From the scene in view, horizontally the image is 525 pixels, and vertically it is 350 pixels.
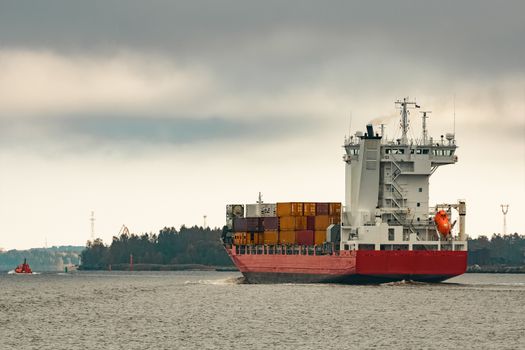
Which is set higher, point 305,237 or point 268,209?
point 268,209

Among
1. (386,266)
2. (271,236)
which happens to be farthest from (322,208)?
(386,266)

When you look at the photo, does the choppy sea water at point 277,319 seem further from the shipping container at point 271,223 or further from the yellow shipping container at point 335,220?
the shipping container at point 271,223

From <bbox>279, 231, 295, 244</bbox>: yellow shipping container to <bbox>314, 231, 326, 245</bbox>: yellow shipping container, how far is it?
3.00m

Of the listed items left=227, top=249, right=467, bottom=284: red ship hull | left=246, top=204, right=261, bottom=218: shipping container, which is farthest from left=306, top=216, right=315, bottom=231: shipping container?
left=246, top=204, right=261, bottom=218: shipping container

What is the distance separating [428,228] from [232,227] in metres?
29.8

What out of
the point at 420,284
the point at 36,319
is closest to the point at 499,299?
the point at 420,284

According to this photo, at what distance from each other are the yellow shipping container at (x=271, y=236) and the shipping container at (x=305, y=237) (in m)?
4.24

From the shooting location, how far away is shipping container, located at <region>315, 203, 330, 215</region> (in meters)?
116

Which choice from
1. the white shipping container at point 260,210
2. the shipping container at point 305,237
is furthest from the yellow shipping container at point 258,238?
the shipping container at point 305,237

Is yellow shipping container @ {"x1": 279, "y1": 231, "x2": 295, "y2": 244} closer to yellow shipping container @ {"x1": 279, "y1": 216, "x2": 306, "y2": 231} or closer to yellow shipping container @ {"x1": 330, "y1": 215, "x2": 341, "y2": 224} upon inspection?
yellow shipping container @ {"x1": 279, "y1": 216, "x2": 306, "y2": 231}

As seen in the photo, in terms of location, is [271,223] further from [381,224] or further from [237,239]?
[381,224]

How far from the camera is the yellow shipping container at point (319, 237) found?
114000mm

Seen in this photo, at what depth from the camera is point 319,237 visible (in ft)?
375

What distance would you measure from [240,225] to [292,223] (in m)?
11.3
